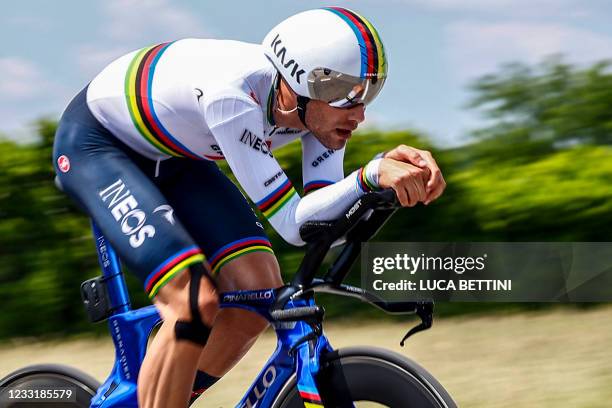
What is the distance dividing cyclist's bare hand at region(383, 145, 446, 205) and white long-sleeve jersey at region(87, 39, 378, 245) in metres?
0.10

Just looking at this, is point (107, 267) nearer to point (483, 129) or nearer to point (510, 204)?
point (510, 204)

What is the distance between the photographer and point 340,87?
11.9 ft

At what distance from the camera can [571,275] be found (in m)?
8.34

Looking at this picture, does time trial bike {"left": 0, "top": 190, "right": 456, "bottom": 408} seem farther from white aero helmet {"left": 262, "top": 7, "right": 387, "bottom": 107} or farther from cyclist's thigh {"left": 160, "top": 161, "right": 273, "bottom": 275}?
white aero helmet {"left": 262, "top": 7, "right": 387, "bottom": 107}

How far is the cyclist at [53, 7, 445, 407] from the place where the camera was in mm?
3600

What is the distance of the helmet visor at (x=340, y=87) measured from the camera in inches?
142

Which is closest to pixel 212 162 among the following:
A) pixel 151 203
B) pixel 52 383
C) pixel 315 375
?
pixel 151 203

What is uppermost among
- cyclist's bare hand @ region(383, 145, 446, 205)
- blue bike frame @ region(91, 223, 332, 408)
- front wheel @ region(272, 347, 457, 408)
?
cyclist's bare hand @ region(383, 145, 446, 205)

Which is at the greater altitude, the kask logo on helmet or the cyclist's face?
the kask logo on helmet

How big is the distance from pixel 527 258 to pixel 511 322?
0.67 m

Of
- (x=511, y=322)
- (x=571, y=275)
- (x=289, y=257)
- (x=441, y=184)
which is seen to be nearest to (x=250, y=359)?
(x=289, y=257)

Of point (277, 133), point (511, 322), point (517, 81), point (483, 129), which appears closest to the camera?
point (277, 133)

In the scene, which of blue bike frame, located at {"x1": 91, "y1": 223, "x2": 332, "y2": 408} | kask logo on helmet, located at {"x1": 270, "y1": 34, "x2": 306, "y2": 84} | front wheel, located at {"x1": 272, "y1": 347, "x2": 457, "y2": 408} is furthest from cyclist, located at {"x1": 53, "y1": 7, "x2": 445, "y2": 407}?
front wheel, located at {"x1": 272, "y1": 347, "x2": 457, "y2": 408}

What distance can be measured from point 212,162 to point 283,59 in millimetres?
814
